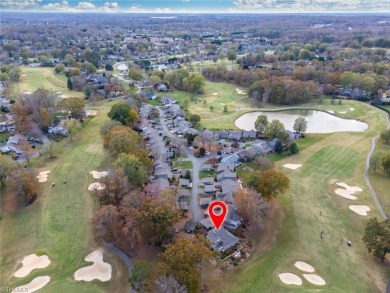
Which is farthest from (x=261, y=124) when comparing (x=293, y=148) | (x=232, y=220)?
(x=232, y=220)

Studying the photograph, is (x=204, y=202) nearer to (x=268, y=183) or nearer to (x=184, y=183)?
(x=184, y=183)

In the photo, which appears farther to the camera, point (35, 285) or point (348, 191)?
point (348, 191)

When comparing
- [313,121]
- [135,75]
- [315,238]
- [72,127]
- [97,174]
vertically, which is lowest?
[97,174]

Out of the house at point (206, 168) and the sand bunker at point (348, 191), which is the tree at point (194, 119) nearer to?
the house at point (206, 168)

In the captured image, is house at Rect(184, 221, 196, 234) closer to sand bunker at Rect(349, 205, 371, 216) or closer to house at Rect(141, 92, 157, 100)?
sand bunker at Rect(349, 205, 371, 216)

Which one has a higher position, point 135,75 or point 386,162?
point 386,162

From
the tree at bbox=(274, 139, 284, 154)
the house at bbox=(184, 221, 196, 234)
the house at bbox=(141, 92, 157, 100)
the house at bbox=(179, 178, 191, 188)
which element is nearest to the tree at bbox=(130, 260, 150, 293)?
the house at bbox=(184, 221, 196, 234)

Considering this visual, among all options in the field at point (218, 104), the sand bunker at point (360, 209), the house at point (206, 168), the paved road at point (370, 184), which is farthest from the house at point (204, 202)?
the field at point (218, 104)

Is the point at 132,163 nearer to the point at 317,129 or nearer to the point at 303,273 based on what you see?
the point at 303,273
